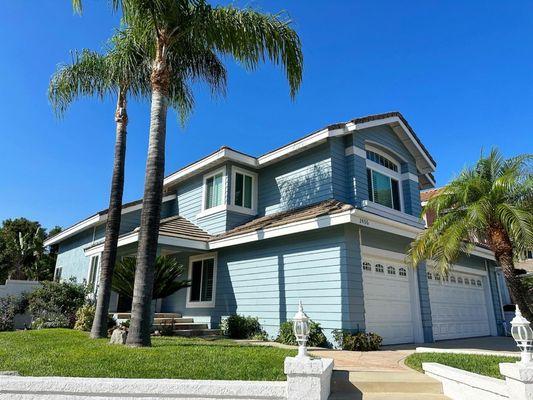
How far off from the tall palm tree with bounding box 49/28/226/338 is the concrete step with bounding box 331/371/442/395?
621 centimetres

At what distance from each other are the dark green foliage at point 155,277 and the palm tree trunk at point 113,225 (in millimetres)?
1133

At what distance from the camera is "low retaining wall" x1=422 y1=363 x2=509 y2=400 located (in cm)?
468

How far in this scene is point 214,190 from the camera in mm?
15312

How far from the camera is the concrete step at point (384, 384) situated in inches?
218

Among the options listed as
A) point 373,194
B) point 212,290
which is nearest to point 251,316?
point 212,290

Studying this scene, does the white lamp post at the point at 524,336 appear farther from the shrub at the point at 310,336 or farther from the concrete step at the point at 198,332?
the concrete step at the point at 198,332

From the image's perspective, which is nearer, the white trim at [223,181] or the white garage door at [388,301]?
the white garage door at [388,301]

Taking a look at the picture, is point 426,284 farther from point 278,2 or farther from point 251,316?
point 278,2

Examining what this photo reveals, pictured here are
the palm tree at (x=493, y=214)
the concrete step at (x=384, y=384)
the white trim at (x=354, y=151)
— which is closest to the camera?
the concrete step at (x=384, y=384)

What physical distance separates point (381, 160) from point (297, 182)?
3577 mm

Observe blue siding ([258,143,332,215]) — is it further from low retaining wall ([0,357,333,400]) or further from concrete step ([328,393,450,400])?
low retaining wall ([0,357,333,400])

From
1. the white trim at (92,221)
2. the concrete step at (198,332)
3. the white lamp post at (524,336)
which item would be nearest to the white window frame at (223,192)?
the white trim at (92,221)

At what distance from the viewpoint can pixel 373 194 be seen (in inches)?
538

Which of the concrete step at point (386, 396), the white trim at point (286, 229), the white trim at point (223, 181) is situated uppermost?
the white trim at point (223, 181)
